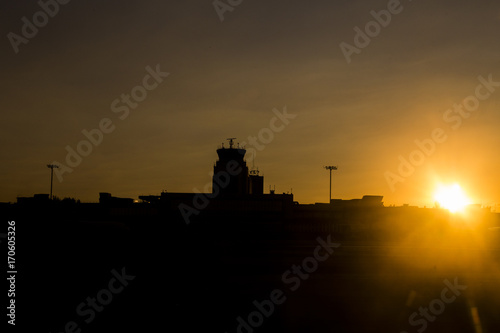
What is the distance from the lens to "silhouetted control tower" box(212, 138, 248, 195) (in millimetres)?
84000

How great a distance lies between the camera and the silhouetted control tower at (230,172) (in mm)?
84000

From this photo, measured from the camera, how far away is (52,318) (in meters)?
12.4

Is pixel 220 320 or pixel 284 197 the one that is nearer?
pixel 220 320

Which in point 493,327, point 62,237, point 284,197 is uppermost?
point 284,197

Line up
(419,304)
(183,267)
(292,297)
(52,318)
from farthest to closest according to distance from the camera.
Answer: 1. (183,267)
2. (292,297)
3. (419,304)
4. (52,318)

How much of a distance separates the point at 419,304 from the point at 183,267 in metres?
10.4

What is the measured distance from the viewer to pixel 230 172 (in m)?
84.8

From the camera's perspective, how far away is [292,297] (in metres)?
15.9

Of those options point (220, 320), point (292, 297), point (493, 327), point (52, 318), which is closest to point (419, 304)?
point (493, 327)

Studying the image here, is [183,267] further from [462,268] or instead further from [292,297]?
[462,268]

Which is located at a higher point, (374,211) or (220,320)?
(374,211)

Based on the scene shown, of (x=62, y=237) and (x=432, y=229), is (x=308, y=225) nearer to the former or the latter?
(x=432, y=229)

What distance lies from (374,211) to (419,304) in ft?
187

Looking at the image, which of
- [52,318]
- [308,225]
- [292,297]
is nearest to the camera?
[52,318]
